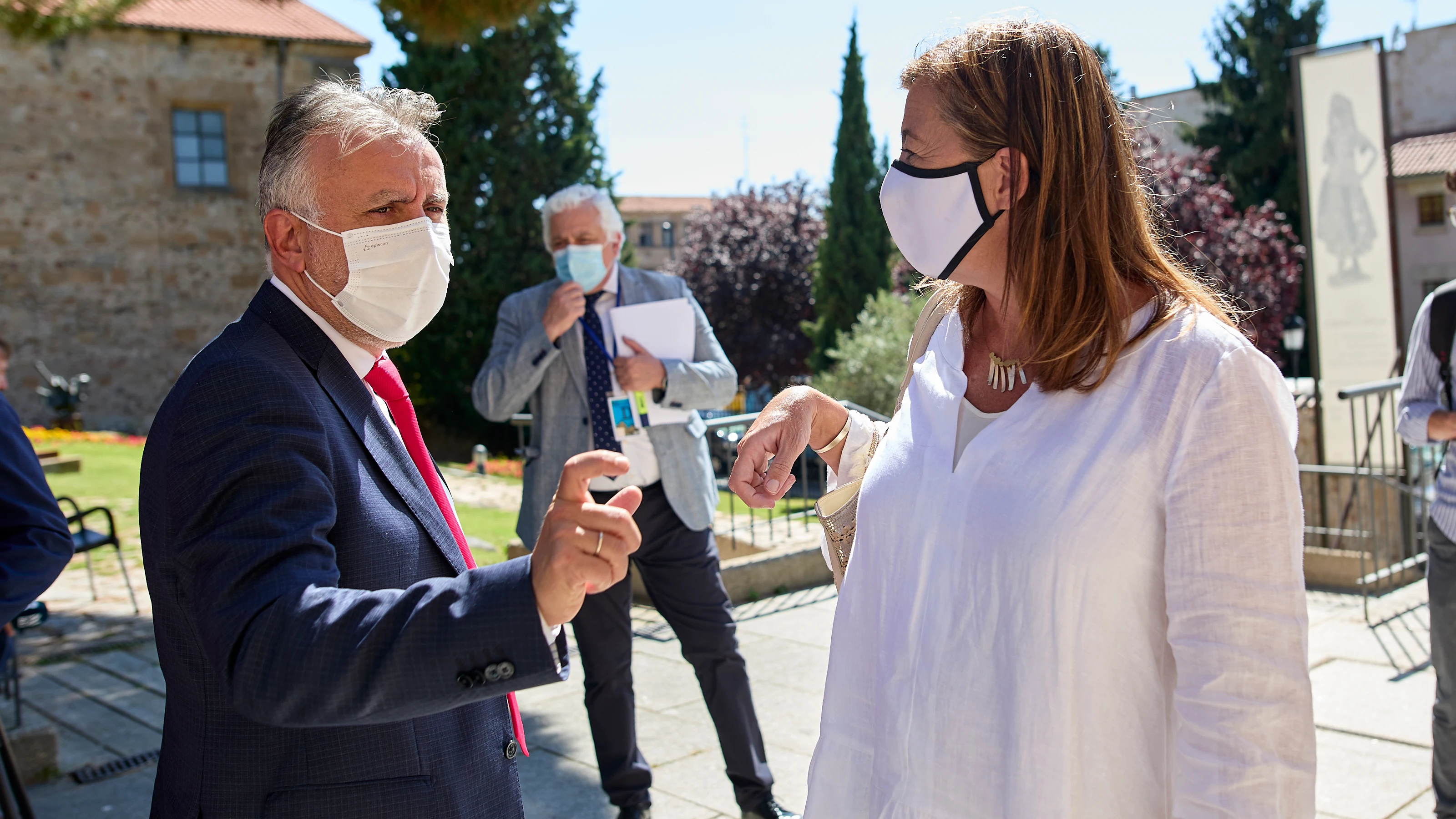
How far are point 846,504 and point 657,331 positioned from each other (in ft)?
6.67

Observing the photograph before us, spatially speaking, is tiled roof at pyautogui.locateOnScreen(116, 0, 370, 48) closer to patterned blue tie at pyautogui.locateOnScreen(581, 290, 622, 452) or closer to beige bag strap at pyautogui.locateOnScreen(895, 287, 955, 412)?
patterned blue tie at pyautogui.locateOnScreen(581, 290, 622, 452)

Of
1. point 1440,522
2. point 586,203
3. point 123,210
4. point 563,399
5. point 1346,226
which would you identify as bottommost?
point 1440,522

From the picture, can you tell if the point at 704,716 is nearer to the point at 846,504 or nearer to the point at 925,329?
the point at 846,504

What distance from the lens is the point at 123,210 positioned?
2152cm

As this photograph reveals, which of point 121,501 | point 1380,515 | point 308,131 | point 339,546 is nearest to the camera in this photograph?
point 339,546

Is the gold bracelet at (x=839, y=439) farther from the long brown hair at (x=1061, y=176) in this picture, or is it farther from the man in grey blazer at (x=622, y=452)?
the man in grey blazer at (x=622, y=452)

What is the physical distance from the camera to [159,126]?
21688 millimetres

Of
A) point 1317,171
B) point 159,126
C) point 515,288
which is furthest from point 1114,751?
point 159,126

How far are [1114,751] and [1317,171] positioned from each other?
33.6 feet

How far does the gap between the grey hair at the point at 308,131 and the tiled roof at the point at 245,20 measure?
22519mm

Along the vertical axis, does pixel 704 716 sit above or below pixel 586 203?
below

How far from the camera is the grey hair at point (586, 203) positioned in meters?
4.17

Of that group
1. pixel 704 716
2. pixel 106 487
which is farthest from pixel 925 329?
pixel 106 487

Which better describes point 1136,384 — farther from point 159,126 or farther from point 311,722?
point 159,126
